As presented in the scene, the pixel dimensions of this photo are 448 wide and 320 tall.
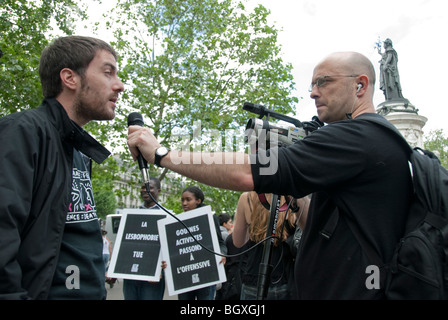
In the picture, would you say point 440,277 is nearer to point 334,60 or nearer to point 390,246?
point 390,246

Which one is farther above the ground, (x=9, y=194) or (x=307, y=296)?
(x=9, y=194)

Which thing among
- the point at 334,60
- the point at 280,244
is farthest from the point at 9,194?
the point at 280,244

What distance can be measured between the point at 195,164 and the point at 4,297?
3.03 ft

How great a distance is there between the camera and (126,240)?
15.3ft

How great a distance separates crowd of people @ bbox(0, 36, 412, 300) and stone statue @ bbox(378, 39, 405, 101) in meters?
19.2

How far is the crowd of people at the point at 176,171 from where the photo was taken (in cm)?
158

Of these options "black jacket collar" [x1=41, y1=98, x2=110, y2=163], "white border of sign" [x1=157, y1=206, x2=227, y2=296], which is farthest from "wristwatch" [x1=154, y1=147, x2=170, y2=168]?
"white border of sign" [x1=157, y1=206, x2=227, y2=296]

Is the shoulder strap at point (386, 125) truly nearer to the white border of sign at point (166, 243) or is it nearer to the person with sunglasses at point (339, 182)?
the person with sunglasses at point (339, 182)

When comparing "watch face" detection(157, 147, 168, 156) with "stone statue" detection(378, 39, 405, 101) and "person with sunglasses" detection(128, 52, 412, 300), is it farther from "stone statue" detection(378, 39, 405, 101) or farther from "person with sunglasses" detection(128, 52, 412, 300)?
"stone statue" detection(378, 39, 405, 101)

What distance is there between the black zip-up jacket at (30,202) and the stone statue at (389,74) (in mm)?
19983

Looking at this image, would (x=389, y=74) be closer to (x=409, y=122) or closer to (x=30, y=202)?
(x=409, y=122)

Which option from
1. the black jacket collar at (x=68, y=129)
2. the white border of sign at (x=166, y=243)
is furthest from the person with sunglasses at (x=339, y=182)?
the white border of sign at (x=166, y=243)

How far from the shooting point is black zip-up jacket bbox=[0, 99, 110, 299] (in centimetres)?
142
